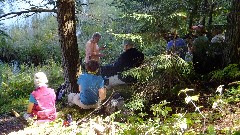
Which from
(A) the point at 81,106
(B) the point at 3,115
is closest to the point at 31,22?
(B) the point at 3,115

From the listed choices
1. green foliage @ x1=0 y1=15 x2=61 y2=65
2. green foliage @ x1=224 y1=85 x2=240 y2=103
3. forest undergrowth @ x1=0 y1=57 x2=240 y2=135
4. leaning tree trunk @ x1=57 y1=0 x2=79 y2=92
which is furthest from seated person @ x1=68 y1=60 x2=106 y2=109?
green foliage @ x1=0 y1=15 x2=61 y2=65

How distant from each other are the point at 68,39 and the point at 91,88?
66.6 inches

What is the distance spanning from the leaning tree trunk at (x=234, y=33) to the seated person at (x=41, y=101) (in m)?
3.13

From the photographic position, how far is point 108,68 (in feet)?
26.3

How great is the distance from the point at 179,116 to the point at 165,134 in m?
0.24

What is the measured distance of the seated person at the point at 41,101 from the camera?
4.55 m

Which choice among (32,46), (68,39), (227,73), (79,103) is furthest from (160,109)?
(32,46)

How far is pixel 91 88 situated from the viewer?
17.3 feet

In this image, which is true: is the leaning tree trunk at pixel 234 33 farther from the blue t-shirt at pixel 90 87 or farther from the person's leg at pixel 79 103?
the person's leg at pixel 79 103

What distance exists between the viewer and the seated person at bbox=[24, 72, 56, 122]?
179 inches

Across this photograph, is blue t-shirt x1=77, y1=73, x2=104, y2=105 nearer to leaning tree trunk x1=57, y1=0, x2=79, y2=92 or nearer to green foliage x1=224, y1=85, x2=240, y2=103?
leaning tree trunk x1=57, y1=0, x2=79, y2=92

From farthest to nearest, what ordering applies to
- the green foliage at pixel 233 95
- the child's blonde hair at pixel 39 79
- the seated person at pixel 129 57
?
the seated person at pixel 129 57, the child's blonde hair at pixel 39 79, the green foliage at pixel 233 95

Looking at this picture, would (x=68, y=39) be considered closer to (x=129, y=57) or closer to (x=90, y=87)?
(x=129, y=57)

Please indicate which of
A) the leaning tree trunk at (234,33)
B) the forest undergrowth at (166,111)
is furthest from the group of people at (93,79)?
the leaning tree trunk at (234,33)
